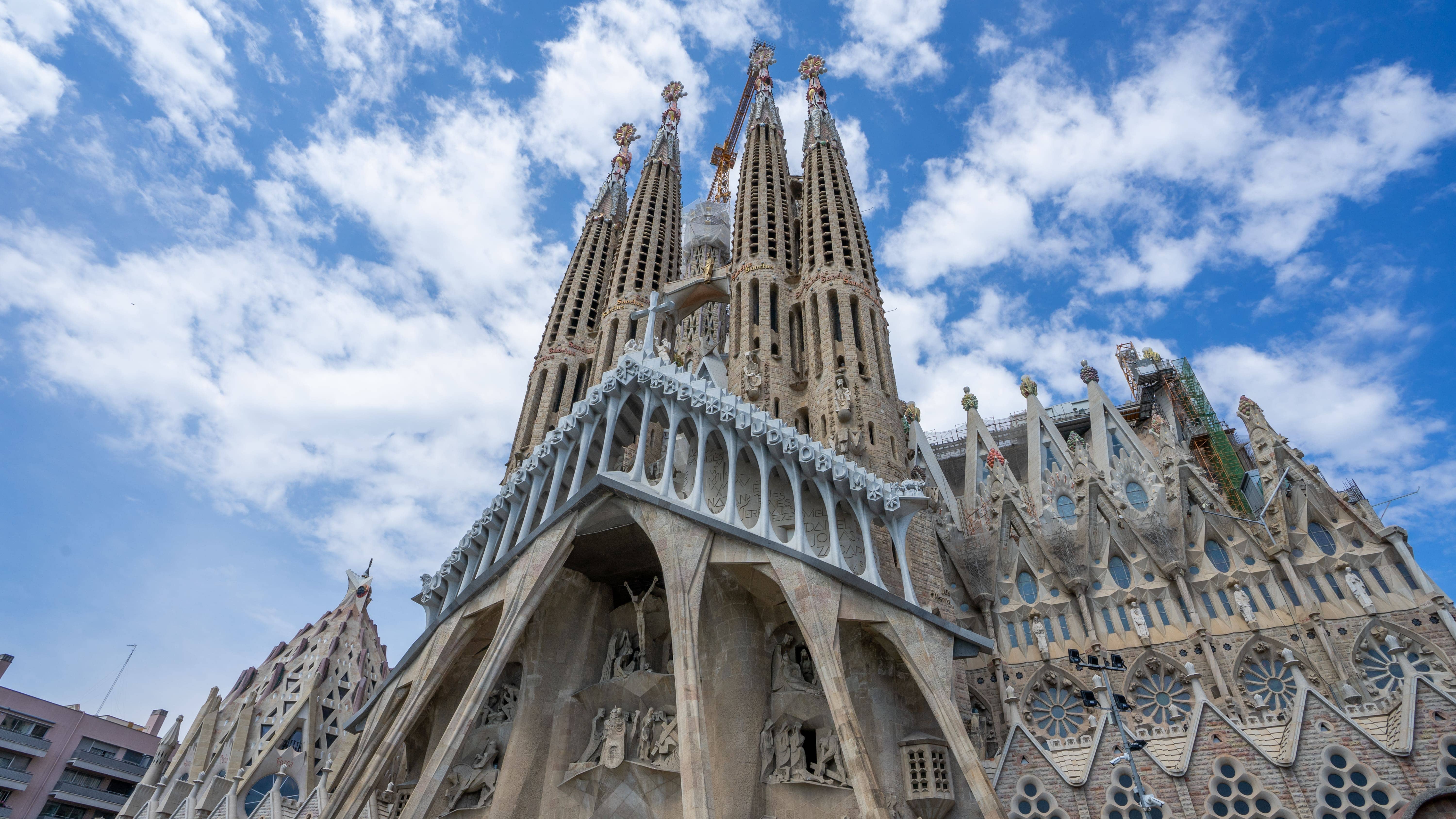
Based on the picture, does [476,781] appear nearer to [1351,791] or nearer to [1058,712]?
[1058,712]

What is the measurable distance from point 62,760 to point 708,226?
1605 inches

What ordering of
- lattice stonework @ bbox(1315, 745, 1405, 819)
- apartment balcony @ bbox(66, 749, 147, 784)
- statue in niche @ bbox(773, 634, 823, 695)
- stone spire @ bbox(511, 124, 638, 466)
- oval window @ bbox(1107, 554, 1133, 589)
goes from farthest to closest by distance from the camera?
1. apartment balcony @ bbox(66, 749, 147, 784)
2. stone spire @ bbox(511, 124, 638, 466)
3. oval window @ bbox(1107, 554, 1133, 589)
4. statue in niche @ bbox(773, 634, 823, 695)
5. lattice stonework @ bbox(1315, 745, 1405, 819)

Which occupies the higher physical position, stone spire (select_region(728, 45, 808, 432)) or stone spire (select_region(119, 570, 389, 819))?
stone spire (select_region(728, 45, 808, 432))

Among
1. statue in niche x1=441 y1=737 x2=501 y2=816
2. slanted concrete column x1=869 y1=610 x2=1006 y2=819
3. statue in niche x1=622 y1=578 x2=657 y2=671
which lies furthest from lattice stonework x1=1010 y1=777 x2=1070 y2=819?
statue in niche x1=441 y1=737 x2=501 y2=816

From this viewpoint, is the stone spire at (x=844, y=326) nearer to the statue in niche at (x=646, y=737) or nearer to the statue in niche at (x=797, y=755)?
the statue in niche at (x=797, y=755)

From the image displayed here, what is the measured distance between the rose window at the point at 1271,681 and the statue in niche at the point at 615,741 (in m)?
15.0

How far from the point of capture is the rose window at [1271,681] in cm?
1866

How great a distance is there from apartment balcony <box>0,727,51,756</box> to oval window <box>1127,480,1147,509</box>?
155ft

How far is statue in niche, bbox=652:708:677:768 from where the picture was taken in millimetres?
17000

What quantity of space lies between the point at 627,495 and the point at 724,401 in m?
3.23

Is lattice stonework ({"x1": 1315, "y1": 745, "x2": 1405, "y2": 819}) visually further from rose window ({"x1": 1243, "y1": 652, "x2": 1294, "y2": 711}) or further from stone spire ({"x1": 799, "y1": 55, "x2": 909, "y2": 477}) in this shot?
stone spire ({"x1": 799, "y1": 55, "x2": 909, "y2": 477})

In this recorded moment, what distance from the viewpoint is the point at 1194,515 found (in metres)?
22.4

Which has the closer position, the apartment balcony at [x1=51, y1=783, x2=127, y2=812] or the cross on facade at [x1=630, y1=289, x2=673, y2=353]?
the cross on facade at [x1=630, y1=289, x2=673, y2=353]

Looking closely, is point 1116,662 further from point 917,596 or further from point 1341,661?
point 1341,661
